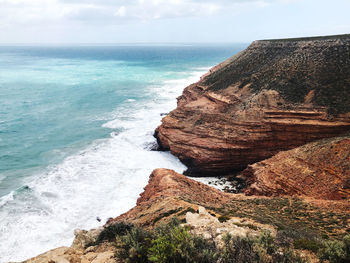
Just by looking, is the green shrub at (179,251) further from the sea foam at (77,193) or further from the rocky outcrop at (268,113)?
the rocky outcrop at (268,113)

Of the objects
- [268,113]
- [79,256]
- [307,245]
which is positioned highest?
[268,113]

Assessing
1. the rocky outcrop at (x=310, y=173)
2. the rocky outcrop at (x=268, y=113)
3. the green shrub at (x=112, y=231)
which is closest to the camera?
the green shrub at (x=112, y=231)

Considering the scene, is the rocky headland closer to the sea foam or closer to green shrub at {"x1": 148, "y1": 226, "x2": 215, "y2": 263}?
green shrub at {"x1": 148, "y1": 226, "x2": 215, "y2": 263}

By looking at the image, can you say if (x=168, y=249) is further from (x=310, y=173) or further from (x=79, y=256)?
(x=310, y=173)

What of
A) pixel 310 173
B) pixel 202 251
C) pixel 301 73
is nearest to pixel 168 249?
pixel 202 251

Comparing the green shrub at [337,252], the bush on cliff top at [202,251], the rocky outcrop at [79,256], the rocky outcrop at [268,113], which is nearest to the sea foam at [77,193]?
the rocky outcrop at [268,113]

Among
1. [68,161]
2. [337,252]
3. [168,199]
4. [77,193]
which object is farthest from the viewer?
[68,161]

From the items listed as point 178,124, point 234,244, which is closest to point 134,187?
point 178,124
